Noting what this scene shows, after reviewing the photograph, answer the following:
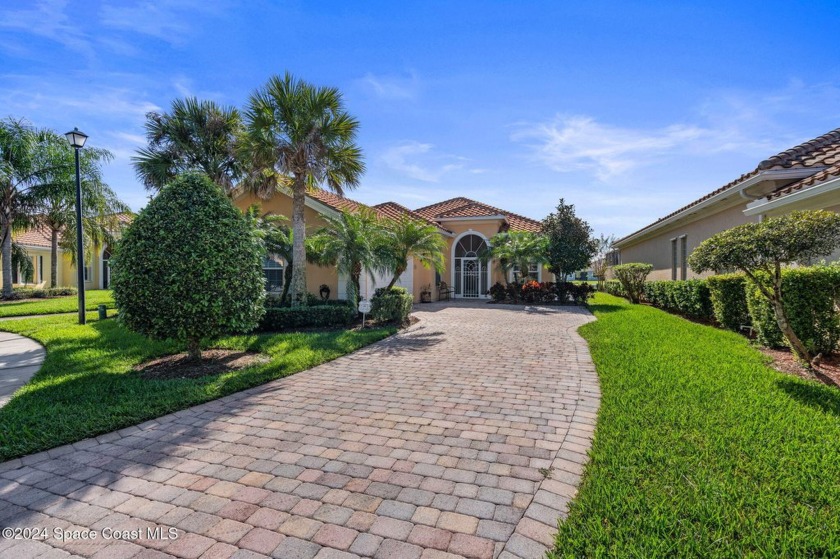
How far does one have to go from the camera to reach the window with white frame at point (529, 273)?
2242cm

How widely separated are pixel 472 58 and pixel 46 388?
417 inches

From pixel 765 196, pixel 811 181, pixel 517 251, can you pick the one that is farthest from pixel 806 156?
pixel 517 251

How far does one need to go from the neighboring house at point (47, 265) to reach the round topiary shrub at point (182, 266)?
2163 centimetres

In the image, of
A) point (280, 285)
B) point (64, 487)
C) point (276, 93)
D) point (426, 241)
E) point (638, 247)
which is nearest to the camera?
point (64, 487)

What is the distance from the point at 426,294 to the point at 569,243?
8.05 meters

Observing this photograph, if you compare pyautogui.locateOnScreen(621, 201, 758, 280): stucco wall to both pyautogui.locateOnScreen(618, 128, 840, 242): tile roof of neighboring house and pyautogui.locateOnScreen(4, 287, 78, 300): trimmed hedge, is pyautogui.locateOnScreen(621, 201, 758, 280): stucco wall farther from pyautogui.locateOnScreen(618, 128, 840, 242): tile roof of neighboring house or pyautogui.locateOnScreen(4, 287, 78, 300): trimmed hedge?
pyautogui.locateOnScreen(4, 287, 78, 300): trimmed hedge

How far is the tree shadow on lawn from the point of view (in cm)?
444

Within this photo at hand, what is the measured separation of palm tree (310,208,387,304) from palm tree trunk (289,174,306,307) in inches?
22.0

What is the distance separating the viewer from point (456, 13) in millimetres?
8383

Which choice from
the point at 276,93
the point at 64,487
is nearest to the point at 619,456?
the point at 64,487

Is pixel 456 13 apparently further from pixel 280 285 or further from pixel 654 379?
pixel 280 285

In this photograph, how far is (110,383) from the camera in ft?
19.5

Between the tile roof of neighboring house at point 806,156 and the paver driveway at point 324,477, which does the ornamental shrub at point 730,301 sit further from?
the paver driveway at point 324,477

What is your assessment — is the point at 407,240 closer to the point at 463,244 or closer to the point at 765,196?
the point at 765,196
